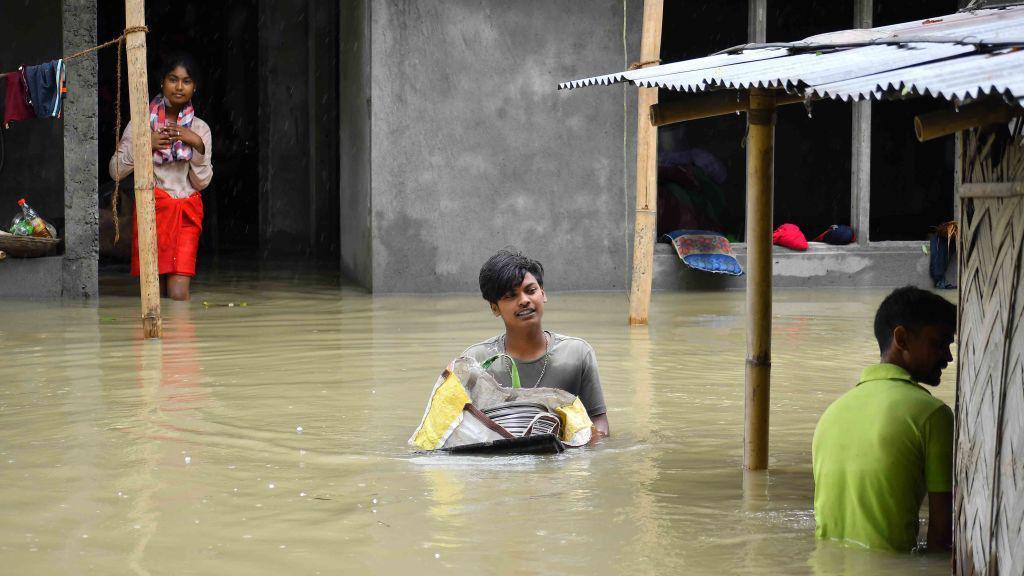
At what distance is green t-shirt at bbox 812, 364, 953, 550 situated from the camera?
3982 mm

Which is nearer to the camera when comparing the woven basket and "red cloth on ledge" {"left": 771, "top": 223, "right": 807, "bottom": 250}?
the woven basket

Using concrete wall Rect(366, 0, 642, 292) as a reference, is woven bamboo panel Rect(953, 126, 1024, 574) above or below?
below

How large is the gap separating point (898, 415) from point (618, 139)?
28.6 ft

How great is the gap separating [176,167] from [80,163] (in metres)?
0.92

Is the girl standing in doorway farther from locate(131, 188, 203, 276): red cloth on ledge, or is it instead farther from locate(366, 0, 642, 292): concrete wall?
locate(366, 0, 642, 292): concrete wall

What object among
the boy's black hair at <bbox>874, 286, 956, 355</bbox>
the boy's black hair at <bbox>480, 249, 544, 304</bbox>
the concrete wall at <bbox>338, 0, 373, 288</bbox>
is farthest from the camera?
the concrete wall at <bbox>338, 0, 373, 288</bbox>

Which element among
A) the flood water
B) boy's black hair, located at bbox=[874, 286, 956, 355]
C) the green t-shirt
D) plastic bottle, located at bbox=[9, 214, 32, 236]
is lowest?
the flood water

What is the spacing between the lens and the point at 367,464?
5.31 metres

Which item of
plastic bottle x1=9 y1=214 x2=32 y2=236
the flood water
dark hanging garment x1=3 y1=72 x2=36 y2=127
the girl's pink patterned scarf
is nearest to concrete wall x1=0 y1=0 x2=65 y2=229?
plastic bottle x1=9 y1=214 x2=32 y2=236

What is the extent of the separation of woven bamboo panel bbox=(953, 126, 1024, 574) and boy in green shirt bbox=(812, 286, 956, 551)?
23cm

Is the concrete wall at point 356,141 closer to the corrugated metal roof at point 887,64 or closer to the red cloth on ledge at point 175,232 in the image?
the red cloth on ledge at point 175,232

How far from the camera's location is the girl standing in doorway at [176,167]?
11.0m

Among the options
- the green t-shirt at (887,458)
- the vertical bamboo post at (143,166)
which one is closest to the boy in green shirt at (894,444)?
the green t-shirt at (887,458)

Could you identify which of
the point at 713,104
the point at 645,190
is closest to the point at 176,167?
the point at 645,190
